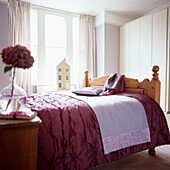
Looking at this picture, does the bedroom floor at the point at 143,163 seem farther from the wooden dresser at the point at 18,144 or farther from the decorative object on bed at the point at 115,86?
the wooden dresser at the point at 18,144

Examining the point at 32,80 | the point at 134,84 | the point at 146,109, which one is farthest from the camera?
the point at 32,80

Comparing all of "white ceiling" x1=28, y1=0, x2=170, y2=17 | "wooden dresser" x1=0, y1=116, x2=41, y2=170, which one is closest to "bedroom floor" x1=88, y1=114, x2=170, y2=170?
"wooden dresser" x1=0, y1=116, x2=41, y2=170

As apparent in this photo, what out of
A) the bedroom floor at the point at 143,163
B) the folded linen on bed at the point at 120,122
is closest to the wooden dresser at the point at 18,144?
the folded linen on bed at the point at 120,122

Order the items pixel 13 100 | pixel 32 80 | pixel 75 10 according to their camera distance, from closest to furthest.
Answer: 1. pixel 13 100
2. pixel 32 80
3. pixel 75 10

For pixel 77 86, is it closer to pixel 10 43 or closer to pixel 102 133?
pixel 10 43

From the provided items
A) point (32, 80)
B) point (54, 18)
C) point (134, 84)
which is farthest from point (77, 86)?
point (134, 84)

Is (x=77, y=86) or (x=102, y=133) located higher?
(x=77, y=86)

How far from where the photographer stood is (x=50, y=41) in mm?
4777

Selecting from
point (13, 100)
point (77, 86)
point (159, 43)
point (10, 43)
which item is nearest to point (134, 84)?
point (13, 100)

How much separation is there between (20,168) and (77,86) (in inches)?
158

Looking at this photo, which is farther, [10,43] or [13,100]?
[10,43]

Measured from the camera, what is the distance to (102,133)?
1609 mm

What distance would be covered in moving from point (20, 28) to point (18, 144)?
375 cm

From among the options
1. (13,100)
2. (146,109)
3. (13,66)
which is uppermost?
(13,66)
